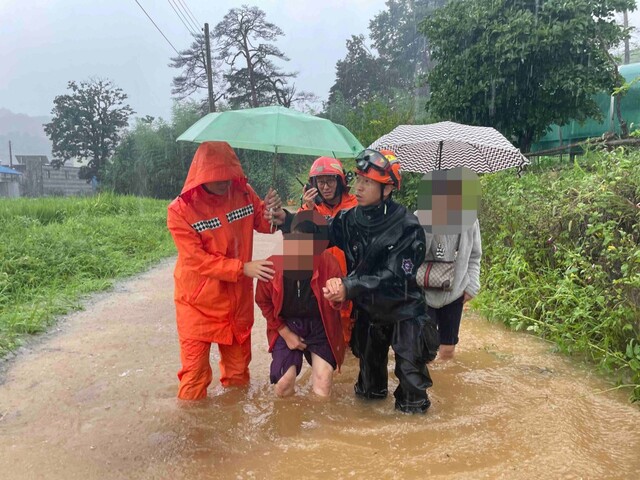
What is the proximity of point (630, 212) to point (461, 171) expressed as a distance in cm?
164

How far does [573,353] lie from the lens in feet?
14.3

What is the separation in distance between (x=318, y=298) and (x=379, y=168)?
2.86ft

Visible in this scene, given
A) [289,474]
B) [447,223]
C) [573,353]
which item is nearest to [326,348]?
[289,474]

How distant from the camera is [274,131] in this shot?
3.06 meters

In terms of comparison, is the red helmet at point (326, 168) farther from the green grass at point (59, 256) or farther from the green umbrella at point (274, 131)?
the green grass at point (59, 256)

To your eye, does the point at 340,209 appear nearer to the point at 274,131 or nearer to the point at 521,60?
the point at 274,131

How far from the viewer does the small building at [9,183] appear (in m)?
33.3

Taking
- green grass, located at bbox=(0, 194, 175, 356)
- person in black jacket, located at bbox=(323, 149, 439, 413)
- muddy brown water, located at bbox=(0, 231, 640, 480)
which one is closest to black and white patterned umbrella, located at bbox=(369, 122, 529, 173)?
person in black jacket, located at bbox=(323, 149, 439, 413)

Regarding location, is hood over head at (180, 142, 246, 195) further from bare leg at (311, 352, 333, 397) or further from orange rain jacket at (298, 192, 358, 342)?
bare leg at (311, 352, 333, 397)

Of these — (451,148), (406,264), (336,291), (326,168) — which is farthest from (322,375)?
(451,148)

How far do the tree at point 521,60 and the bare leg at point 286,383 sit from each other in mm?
8664

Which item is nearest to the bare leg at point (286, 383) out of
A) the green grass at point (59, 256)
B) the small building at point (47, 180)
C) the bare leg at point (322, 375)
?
the bare leg at point (322, 375)

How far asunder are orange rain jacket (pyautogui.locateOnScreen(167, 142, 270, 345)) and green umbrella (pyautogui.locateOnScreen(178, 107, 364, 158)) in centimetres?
20

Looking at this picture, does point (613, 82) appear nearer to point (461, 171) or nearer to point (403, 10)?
point (461, 171)
